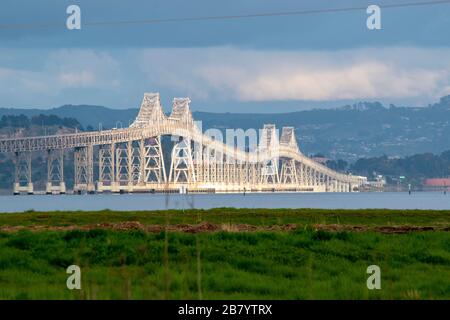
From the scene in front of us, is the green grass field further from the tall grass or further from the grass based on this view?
the grass

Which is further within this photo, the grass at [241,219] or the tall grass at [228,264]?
the grass at [241,219]

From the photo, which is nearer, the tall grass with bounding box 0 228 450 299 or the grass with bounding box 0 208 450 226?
the tall grass with bounding box 0 228 450 299

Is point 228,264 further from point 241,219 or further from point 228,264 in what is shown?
point 241,219

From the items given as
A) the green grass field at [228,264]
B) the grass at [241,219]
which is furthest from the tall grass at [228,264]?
the grass at [241,219]

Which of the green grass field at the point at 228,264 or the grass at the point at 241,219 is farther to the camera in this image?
the grass at the point at 241,219

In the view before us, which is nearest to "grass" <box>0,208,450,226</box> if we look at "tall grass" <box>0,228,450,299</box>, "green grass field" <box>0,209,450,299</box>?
"green grass field" <box>0,209,450,299</box>

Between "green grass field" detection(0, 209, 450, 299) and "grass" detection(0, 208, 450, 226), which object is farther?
"grass" detection(0, 208, 450, 226)

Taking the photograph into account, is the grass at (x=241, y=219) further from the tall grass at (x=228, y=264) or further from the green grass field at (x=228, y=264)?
the tall grass at (x=228, y=264)
